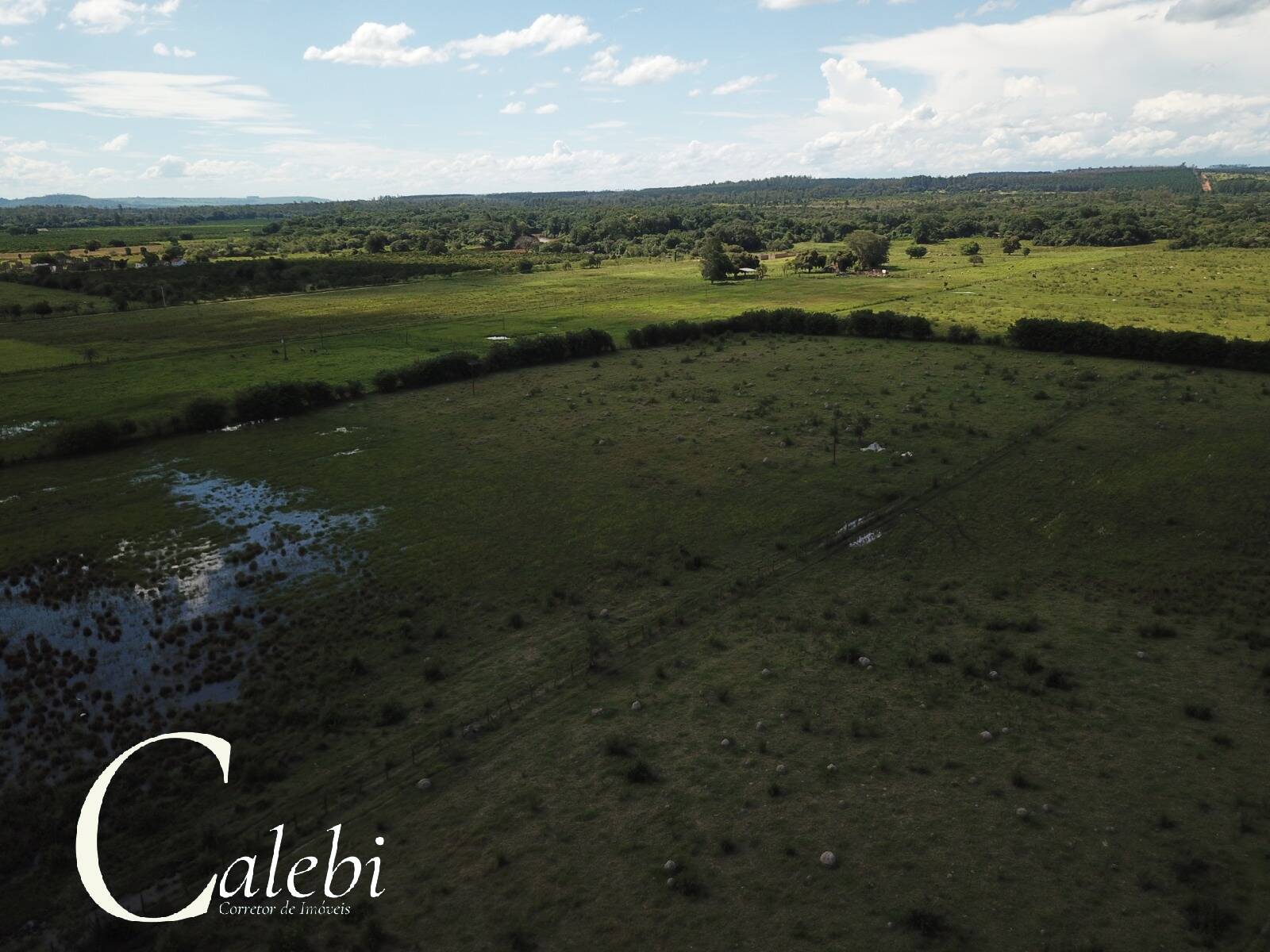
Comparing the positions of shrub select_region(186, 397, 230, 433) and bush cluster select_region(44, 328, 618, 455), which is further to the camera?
shrub select_region(186, 397, 230, 433)

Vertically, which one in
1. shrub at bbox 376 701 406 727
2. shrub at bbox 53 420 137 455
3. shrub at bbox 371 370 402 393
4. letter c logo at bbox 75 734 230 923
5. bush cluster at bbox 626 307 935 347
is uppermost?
bush cluster at bbox 626 307 935 347

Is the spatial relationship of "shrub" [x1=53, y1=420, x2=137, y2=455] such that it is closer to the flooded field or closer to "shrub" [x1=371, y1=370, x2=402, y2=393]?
the flooded field

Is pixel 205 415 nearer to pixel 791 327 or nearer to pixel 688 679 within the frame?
pixel 688 679

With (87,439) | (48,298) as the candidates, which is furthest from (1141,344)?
(48,298)

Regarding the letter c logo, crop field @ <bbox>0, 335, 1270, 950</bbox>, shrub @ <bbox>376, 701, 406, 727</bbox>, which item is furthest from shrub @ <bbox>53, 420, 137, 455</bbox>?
shrub @ <bbox>376, 701, 406, 727</bbox>

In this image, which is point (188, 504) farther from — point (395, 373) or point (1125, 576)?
point (1125, 576)

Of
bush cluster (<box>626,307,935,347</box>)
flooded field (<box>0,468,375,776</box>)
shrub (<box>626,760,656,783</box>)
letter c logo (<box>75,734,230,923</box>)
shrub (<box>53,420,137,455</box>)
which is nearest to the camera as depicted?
letter c logo (<box>75,734,230,923</box>)

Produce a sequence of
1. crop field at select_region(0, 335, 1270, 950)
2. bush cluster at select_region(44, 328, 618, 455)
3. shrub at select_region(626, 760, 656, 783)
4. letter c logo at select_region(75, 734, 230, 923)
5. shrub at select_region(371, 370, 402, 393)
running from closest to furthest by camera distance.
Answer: crop field at select_region(0, 335, 1270, 950), letter c logo at select_region(75, 734, 230, 923), shrub at select_region(626, 760, 656, 783), bush cluster at select_region(44, 328, 618, 455), shrub at select_region(371, 370, 402, 393)

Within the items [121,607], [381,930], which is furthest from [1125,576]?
[121,607]
